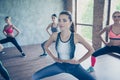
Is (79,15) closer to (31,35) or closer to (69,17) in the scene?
(31,35)

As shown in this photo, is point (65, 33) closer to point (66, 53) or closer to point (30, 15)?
point (66, 53)

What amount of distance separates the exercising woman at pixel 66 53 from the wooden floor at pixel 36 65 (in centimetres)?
131

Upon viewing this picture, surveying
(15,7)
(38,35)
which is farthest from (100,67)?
(15,7)

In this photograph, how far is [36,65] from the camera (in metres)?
4.43

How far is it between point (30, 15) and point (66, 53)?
4.72 metres

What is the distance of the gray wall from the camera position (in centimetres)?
638

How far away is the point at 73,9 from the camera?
7309mm

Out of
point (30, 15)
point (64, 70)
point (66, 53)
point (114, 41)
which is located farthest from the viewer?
point (30, 15)

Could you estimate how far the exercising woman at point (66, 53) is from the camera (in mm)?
2230

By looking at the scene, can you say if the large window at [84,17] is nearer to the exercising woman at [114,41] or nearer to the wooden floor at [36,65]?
the wooden floor at [36,65]

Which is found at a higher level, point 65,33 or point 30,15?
point 30,15

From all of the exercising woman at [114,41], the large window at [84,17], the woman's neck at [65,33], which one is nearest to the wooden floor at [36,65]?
the exercising woman at [114,41]

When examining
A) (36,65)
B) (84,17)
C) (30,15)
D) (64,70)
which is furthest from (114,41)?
(30,15)

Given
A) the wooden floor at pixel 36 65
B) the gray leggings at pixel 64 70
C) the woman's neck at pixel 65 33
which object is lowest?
the wooden floor at pixel 36 65
